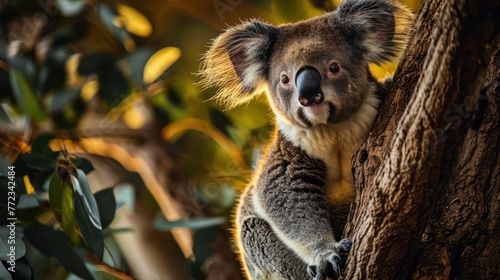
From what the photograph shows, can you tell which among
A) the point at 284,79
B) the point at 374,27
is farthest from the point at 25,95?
the point at 374,27

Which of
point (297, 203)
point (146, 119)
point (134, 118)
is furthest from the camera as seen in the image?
point (134, 118)

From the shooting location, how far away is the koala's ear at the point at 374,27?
2777 mm

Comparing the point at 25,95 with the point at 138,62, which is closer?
the point at 25,95

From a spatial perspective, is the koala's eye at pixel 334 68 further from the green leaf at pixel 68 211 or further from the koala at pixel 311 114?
the green leaf at pixel 68 211

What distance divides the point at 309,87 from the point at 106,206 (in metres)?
1.17

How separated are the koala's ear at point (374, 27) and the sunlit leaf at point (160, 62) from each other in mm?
1912

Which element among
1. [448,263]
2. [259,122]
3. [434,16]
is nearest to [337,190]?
[448,263]

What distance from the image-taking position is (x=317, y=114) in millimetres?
2635

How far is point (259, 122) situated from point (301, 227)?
1882 mm

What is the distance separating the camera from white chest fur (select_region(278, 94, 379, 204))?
271 centimetres

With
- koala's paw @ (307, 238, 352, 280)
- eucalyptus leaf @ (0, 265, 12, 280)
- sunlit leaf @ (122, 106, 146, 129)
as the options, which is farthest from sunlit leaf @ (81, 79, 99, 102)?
koala's paw @ (307, 238, 352, 280)

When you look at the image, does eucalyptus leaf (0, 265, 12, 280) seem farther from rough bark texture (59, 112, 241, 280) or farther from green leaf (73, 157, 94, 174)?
rough bark texture (59, 112, 241, 280)

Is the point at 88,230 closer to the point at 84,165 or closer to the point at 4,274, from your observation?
the point at 4,274

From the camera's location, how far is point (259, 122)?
4504 millimetres
